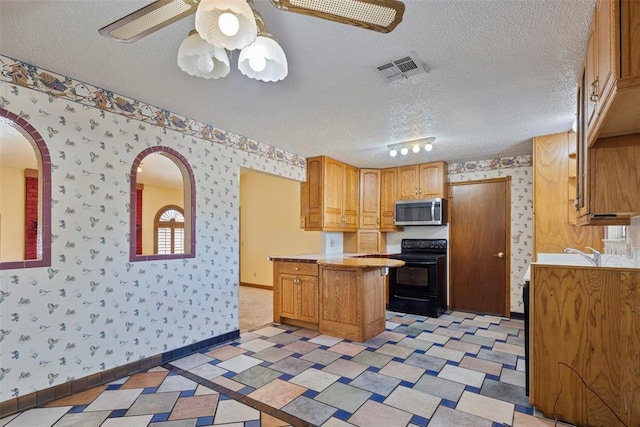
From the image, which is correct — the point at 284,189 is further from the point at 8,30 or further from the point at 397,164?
the point at 8,30

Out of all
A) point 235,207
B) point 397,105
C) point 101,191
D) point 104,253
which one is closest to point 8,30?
point 101,191

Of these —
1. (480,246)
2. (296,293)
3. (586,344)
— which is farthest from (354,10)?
(480,246)

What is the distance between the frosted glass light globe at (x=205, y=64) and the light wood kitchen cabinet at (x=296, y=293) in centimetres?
279

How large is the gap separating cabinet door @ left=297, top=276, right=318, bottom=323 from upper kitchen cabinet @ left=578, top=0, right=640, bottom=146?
2.96m

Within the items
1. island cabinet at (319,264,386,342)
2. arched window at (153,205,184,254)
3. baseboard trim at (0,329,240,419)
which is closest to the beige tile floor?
baseboard trim at (0,329,240,419)

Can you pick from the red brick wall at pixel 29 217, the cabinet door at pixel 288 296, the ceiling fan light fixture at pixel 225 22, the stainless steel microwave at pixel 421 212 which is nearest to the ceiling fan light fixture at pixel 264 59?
the ceiling fan light fixture at pixel 225 22

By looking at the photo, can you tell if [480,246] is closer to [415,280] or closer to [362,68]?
[415,280]

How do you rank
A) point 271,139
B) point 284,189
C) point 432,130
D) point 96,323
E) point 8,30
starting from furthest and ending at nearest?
1. point 284,189
2. point 271,139
3. point 432,130
4. point 96,323
5. point 8,30

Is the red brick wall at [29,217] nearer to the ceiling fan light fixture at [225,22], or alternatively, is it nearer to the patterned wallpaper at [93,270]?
the patterned wallpaper at [93,270]

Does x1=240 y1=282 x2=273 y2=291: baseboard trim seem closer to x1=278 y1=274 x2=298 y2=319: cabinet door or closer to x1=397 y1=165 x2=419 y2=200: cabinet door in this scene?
x1=278 y1=274 x2=298 y2=319: cabinet door

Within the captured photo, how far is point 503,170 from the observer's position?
466cm

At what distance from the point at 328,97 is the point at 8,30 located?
1.96 meters

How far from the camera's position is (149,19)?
131 centimetres

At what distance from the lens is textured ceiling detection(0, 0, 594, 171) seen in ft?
5.52
